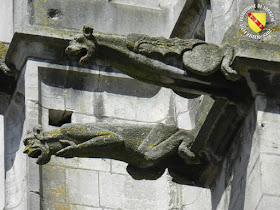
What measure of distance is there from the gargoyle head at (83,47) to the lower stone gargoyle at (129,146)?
62 cm

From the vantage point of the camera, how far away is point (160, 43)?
394 inches

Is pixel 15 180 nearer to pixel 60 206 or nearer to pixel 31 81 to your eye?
pixel 60 206

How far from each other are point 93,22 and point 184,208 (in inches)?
75.6

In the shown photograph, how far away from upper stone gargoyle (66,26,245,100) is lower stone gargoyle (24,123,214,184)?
0.51m

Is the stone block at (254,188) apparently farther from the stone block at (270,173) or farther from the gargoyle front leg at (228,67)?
the gargoyle front leg at (228,67)

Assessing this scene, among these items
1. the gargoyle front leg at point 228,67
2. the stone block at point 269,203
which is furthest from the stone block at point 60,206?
the stone block at point 269,203

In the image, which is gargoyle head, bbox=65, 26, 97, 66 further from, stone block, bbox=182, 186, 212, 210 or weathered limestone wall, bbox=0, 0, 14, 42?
weathered limestone wall, bbox=0, 0, 14, 42

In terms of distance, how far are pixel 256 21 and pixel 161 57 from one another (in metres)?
0.75

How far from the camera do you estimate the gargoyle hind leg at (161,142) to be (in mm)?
10453

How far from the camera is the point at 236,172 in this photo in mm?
10359

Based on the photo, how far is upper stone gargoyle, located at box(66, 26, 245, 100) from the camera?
9.88 meters

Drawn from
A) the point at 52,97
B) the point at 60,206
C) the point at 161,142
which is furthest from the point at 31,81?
the point at 161,142

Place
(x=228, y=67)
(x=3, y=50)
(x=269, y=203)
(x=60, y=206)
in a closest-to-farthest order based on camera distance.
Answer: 1. (x=269, y=203)
2. (x=228, y=67)
3. (x=60, y=206)
4. (x=3, y=50)

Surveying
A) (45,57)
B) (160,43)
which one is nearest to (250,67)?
(160,43)
